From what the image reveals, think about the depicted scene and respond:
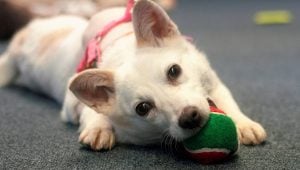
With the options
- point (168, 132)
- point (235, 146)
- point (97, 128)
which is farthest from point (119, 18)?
point (235, 146)

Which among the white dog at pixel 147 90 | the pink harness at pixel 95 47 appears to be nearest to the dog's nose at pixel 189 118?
the white dog at pixel 147 90

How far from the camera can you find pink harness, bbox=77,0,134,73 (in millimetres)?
1717

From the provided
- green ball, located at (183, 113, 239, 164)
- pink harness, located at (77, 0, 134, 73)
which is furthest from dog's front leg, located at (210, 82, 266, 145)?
pink harness, located at (77, 0, 134, 73)

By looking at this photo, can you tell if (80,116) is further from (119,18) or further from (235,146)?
(235,146)

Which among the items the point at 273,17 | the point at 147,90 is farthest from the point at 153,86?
the point at 273,17

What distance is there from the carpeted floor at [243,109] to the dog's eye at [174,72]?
0.22 m

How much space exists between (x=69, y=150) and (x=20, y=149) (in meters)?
0.15

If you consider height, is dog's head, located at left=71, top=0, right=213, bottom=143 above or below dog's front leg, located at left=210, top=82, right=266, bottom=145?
above

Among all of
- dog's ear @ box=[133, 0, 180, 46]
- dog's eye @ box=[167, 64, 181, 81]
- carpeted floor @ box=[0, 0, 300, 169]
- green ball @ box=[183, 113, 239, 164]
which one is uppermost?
dog's ear @ box=[133, 0, 180, 46]

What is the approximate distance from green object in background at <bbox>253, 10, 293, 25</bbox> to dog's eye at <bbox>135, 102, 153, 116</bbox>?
10.1 ft

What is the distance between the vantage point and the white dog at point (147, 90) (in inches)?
52.0

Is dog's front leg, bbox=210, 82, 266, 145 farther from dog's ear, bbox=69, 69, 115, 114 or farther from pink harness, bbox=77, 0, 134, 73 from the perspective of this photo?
pink harness, bbox=77, 0, 134, 73

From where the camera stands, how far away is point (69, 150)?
149cm

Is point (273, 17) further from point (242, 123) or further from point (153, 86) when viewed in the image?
point (153, 86)
